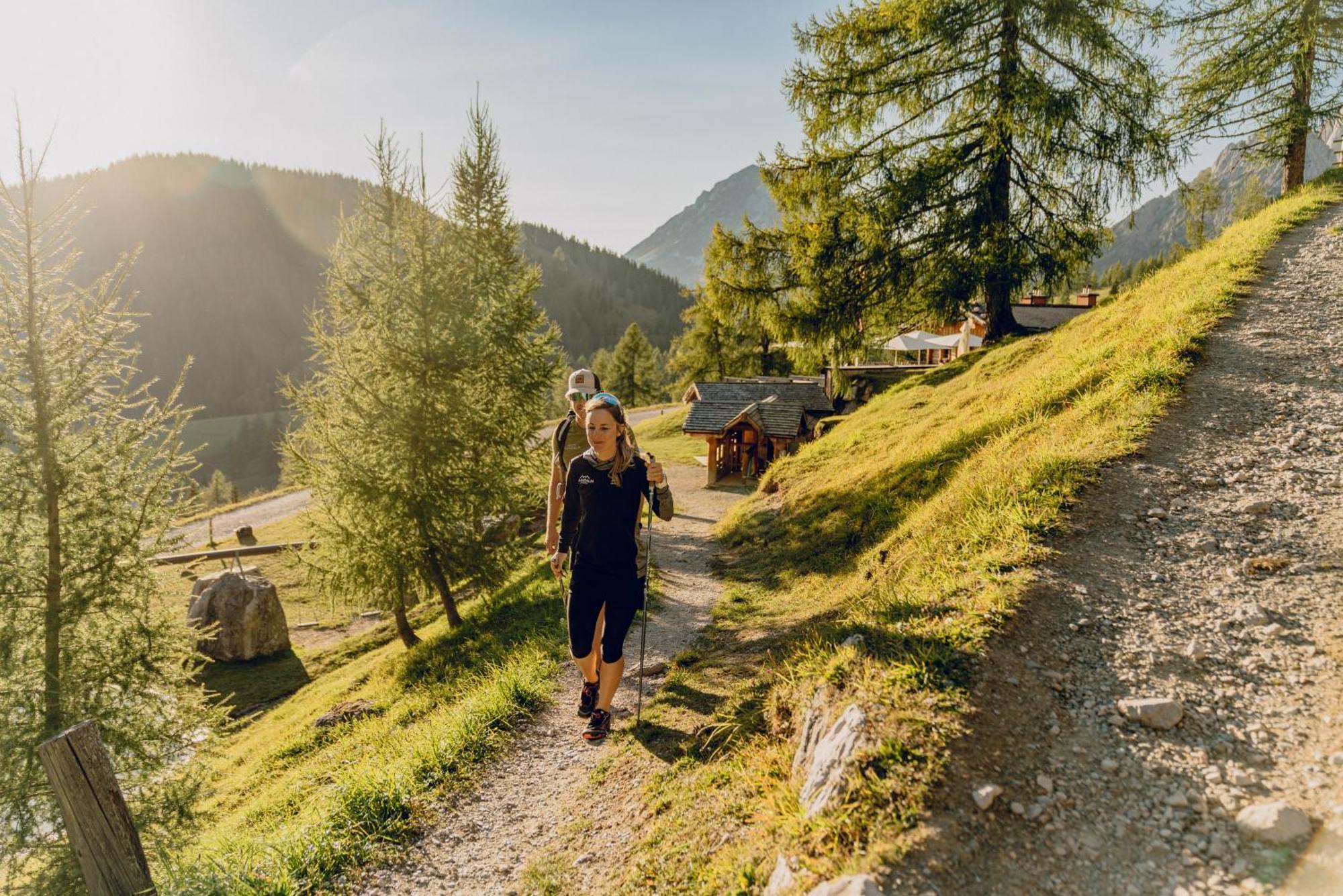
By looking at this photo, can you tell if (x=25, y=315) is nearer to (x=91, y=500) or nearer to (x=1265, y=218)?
(x=91, y=500)

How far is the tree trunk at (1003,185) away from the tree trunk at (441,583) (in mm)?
16881

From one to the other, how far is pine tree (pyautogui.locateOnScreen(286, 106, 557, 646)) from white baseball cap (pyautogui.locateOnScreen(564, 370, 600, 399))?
21.0 feet

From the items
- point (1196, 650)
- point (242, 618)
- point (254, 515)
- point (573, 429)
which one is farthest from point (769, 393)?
point (254, 515)

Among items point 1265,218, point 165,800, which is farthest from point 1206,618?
point 1265,218

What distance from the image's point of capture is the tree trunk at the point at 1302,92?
15.9 meters

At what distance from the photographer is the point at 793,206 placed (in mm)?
17438

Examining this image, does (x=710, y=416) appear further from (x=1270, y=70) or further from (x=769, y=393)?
(x=1270, y=70)

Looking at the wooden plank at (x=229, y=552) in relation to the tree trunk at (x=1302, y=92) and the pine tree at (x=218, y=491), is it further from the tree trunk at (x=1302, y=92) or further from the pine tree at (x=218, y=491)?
the pine tree at (x=218, y=491)

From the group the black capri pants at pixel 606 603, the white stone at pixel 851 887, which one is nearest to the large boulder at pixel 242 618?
the black capri pants at pixel 606 603

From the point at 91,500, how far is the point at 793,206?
56.1ft

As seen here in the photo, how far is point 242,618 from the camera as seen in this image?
19172 mm

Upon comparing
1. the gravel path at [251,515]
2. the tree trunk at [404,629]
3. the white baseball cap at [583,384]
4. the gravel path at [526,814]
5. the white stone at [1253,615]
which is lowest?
the gravel path at [251,515]

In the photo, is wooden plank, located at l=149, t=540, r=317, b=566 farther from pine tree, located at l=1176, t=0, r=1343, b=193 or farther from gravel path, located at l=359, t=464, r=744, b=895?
pine tree, located at l=1176, t=0, r=1343, b=193

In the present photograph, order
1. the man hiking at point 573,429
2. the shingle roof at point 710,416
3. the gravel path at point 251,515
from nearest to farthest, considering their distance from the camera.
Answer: the man hiking at point 573,429 → the shingle roof at point 710,416 → the gravel path at point 251,515
